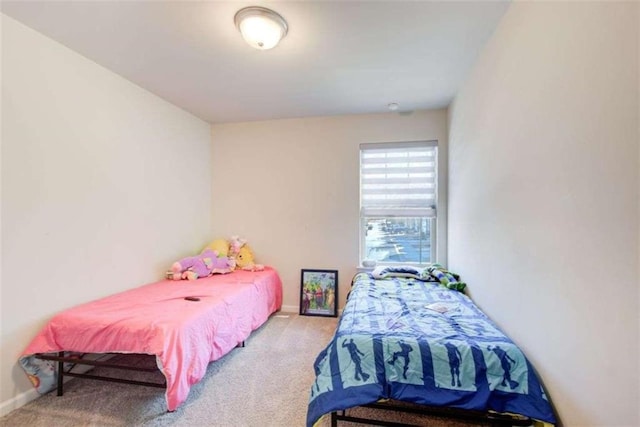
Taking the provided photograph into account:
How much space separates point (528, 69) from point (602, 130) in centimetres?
69

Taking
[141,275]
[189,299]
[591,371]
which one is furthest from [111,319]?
[591,371]

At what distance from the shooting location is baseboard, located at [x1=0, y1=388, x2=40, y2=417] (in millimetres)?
1820

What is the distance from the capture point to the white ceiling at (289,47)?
174cm

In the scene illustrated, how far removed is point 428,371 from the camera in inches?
59.7

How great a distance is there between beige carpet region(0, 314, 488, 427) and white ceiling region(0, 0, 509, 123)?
96.7 inches

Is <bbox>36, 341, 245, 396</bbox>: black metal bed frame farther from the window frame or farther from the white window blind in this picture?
the white window blind

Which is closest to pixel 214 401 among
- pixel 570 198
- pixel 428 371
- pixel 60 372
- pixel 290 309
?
pixel 60 372

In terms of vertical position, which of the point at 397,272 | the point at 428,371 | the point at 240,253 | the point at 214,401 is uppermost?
the point at 240,253

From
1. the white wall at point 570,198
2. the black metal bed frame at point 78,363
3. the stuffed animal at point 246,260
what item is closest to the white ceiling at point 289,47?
the white wall at point 570,198

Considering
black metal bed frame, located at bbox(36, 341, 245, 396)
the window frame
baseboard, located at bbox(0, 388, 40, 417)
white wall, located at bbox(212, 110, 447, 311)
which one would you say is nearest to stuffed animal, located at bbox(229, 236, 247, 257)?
white wall, located at bbox(212, 110, 447, 311)

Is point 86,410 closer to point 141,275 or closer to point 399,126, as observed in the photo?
point 141,275

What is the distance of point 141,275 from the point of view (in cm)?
283

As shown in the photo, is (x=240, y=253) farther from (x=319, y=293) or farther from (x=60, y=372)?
(x=60, y=372)

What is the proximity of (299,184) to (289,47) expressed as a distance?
5.98ft
